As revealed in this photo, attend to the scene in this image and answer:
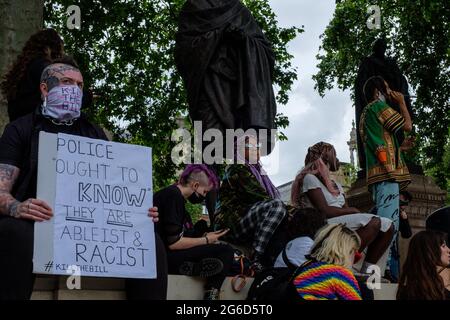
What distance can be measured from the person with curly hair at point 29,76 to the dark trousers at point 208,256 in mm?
1356

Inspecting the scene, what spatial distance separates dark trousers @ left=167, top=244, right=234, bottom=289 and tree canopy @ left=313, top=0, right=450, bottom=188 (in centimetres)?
1425

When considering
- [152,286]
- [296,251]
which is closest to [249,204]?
[296,251]

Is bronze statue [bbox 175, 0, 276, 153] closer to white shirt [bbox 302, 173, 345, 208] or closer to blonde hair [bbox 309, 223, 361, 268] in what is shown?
white shirt [bbox 302, 173, 345, 208]

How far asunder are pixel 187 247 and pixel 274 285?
0.68 metres

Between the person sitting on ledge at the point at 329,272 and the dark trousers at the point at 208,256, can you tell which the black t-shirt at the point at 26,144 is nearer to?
the dark trousers at the point at 208,256

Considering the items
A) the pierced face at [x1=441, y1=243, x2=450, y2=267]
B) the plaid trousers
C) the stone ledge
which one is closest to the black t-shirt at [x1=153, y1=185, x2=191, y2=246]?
the stone ledge

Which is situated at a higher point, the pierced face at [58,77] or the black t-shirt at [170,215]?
the pierced face at [58,77]

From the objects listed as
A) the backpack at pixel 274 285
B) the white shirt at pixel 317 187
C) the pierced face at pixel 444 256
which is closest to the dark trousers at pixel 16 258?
the backpack at pixel 274 285

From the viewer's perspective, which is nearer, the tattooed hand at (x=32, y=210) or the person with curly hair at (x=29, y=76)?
the tattooed hand at (x=32, y=210)

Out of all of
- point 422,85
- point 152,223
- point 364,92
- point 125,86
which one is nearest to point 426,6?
point 422,85

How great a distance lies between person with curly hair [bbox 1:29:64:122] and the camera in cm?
532

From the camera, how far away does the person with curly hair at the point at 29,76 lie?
532 centimetres

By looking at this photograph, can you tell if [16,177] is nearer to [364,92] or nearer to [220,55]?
[220,55]

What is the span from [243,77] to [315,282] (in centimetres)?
309
